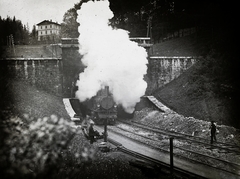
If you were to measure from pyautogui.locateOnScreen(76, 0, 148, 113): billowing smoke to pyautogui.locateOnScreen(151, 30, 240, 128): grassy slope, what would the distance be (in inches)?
184

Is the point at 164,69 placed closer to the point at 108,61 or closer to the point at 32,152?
the point at 108,61

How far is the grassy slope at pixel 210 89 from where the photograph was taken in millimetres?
20234

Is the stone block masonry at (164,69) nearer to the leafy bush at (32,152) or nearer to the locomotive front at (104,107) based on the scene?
the locomotive front at (104,107)

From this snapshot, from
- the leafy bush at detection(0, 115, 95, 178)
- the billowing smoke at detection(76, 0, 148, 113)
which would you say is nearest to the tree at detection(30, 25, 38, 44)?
the billowing smoke at detection(76, 0, 148, 113)

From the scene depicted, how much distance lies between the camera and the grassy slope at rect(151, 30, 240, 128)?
20234 mm

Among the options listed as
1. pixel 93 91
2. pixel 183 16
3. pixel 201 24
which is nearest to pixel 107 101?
pixel 93 91

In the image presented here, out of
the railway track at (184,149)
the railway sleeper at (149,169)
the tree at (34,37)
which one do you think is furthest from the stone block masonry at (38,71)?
the tree at (34,37)

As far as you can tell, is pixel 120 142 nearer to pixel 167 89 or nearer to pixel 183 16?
pixel 167 89

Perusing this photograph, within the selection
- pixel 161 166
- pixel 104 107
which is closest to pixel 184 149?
pixel 161 166

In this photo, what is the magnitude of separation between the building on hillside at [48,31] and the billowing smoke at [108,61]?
29.9 meters

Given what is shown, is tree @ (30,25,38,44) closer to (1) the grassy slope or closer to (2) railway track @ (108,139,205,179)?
(1) the grassy slope

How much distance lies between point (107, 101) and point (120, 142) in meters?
5.73

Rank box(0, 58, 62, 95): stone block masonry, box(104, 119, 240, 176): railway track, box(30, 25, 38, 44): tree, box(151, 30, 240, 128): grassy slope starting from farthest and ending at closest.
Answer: box(30, 25, 38, 44): tree, box(0, 58, 62, 95): stone block masonry, box(151, 30, 240, 128): grassy slope, box(104, 119, 240, 176): railway track

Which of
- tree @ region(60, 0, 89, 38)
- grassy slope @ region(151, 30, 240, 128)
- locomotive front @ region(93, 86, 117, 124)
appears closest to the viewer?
grassy slope @ region(151, 30, 240, 128)
